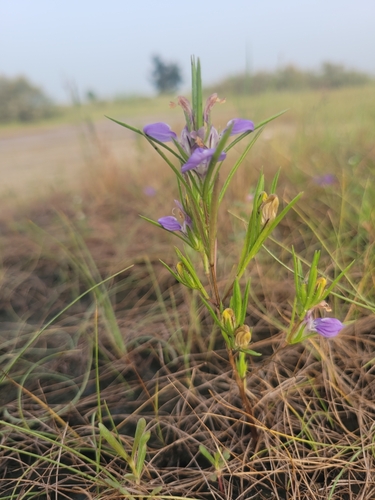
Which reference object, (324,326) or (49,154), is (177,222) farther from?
(49,154)

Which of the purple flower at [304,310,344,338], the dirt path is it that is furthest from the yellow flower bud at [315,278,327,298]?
the dirt path

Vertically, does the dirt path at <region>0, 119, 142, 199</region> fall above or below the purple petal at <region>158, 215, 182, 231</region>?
below

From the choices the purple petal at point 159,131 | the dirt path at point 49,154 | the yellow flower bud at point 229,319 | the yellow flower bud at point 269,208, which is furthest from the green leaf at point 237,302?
the dirt path at point 49,154

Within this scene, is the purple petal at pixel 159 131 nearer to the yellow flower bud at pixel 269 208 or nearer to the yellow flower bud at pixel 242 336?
the yellow flower bud at pixel 269 208

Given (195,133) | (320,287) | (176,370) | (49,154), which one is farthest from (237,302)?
(49,154)

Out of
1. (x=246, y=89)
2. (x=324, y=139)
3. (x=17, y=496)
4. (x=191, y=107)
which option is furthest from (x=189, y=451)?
(x=324, y=139)

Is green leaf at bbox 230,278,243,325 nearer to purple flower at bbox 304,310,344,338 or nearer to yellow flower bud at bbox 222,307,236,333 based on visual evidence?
yellow flower bud at bbox 222,307,236,333
